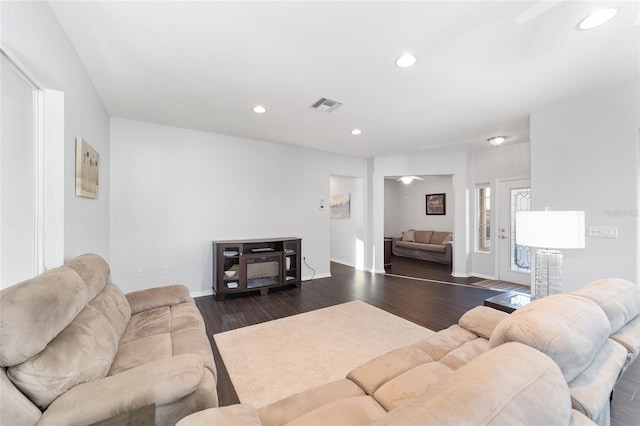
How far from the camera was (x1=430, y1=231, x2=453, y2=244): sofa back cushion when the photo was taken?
7.17 meters

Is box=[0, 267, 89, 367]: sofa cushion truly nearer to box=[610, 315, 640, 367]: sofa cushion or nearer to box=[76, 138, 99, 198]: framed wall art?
box=[76, 138, 99, 198]: framed wall art

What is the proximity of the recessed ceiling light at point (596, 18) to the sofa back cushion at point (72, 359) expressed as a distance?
341 centimetres

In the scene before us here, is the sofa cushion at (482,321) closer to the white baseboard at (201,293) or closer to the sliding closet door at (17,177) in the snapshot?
the sliding closet door at (17,177)

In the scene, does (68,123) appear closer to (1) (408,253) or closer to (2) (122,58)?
(2) (122,58)

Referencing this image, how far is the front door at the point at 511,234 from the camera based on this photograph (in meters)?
4.62

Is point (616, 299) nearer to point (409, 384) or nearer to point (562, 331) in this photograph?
point (562, 331)

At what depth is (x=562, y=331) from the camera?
91 cm

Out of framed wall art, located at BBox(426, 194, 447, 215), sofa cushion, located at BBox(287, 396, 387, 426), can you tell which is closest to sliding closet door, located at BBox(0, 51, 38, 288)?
sofa cushion, located at BBox(287, 396, 387, 426)

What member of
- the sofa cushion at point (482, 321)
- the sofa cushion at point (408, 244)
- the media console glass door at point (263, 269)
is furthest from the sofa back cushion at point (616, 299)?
the sofa cushion at point (408, 244)

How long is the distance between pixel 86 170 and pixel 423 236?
7.71 m

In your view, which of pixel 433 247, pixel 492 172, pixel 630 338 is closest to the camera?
pixel 630 338

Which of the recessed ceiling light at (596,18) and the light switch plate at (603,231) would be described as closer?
the recessed ceiling light at (596,18)

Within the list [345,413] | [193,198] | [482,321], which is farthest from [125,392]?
[193,198]

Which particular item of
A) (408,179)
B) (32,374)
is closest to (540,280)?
(32,374)
